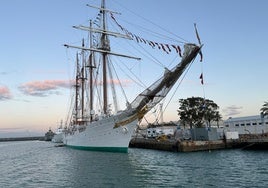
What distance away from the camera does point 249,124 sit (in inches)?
3194

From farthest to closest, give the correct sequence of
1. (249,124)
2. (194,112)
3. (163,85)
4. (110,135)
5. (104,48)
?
1. (194,112)
2. (249,124)
3. (104,48)
4. (110,135)
5. (163,85)

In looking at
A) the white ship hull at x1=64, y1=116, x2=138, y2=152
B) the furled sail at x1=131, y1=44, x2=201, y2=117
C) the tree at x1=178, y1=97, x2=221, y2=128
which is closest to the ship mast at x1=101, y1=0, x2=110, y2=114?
the white ship hull at x1=64, y1=116, x2=138, y2=152

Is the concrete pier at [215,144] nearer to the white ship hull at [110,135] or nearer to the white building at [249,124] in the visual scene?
the white ship hull at [110,135]

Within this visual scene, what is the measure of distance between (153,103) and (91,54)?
32.1 metres

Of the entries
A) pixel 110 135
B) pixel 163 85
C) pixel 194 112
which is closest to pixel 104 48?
pixel 110 135

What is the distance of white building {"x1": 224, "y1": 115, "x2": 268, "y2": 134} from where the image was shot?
232ft

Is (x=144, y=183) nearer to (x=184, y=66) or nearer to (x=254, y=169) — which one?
(x=254, y=169)

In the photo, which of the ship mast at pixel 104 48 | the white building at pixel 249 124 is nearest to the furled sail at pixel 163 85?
the ship mast at pixel 104 48

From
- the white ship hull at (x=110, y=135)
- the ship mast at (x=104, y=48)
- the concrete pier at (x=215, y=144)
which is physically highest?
the ship mast at (x=104, y=48)

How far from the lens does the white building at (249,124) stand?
70.8 meters

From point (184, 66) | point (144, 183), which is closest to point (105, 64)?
point (184, 66)

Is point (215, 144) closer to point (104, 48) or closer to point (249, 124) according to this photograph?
point (104, 48)

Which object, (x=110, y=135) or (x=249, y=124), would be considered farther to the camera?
(x=249, y=124)

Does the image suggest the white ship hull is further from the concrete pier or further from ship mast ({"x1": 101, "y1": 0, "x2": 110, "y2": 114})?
the concrete pier
